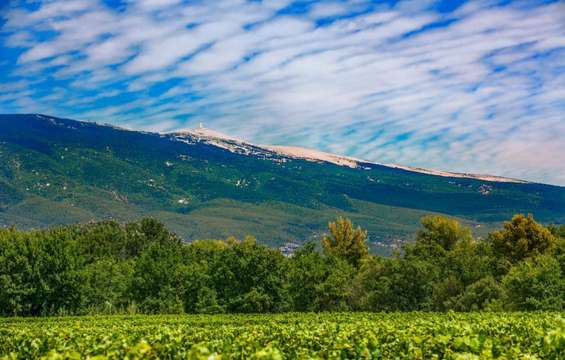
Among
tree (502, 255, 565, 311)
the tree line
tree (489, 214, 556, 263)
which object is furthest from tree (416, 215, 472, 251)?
tree (502, 255, 565, 311)

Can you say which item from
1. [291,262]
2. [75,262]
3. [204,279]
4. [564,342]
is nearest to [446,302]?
[291,262]

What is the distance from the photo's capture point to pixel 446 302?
65938 millimetres

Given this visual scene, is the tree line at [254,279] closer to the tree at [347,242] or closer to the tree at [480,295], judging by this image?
the tree at [480,295]

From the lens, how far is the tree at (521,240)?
77875 mm

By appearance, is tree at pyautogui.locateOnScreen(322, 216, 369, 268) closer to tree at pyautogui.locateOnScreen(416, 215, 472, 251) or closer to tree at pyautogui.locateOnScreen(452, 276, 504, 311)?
tree at pyautogui.locateOnScreen(416, 215, 472, 251)

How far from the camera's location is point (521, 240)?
77938mm

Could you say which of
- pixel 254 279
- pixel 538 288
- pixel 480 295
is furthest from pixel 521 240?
pixel 254 279

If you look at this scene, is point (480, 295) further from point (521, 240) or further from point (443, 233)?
point (443, 233)

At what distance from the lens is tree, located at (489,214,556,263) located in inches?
3066

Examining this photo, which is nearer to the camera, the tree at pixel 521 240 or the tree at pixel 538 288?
the tree at pixel 538 288

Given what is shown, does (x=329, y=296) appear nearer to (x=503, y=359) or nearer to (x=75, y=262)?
(x=75, y=262)

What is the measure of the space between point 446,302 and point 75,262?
45.8 metres

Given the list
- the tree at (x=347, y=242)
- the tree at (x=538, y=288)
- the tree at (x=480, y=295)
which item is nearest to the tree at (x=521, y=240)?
the tree at (x=480, y=295)

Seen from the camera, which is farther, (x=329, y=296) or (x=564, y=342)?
(x=329, y=296)
